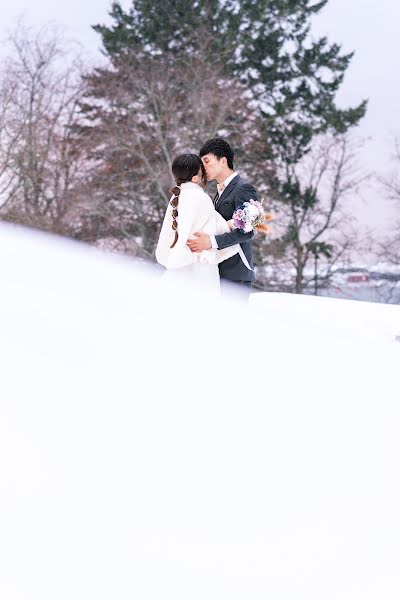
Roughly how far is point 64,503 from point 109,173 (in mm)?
16747

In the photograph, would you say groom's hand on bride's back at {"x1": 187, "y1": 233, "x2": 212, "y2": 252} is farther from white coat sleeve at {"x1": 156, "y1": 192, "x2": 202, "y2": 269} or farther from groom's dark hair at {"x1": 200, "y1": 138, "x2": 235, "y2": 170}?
groom's dark hair at {"x1": 200, "y1": 138, "x2": 235, "y2": 170}

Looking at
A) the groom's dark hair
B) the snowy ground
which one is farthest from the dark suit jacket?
the snowy ground

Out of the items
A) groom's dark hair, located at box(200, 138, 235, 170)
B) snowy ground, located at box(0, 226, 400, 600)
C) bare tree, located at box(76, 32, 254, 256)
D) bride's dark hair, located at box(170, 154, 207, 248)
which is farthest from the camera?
bare tree, located at box(76, 32, 254, 256)

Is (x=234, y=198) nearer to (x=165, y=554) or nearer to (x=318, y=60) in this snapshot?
(x=165, y=554)

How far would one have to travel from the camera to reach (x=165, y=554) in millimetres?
1387

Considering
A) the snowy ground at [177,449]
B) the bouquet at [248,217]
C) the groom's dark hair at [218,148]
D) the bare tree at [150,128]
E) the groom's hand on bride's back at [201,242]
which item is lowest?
the snowy ground at [177,449]

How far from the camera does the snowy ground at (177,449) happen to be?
1358 mm

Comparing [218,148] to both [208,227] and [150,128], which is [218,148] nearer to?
[208,227]

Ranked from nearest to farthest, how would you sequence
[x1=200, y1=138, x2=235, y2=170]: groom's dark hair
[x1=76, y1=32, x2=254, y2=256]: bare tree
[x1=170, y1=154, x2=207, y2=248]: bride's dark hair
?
[x1=170, y1=154, x2=207, y2=248]: bride's dark hair < [x1=200, y1=138, x2=235, y2=170]: groom's dark hair < [x1=76, y1=32, x2=254, y2=256]: bare tree

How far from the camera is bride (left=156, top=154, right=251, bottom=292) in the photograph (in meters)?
3.01

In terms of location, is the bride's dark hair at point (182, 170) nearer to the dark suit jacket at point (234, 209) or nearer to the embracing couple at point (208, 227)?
the embracing couple at point (208, 227)

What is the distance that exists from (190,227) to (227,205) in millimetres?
289

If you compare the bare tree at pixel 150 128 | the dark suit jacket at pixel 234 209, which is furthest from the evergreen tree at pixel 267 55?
the dark suit jacket at pixel 234 209

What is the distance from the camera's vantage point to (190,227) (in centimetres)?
302
